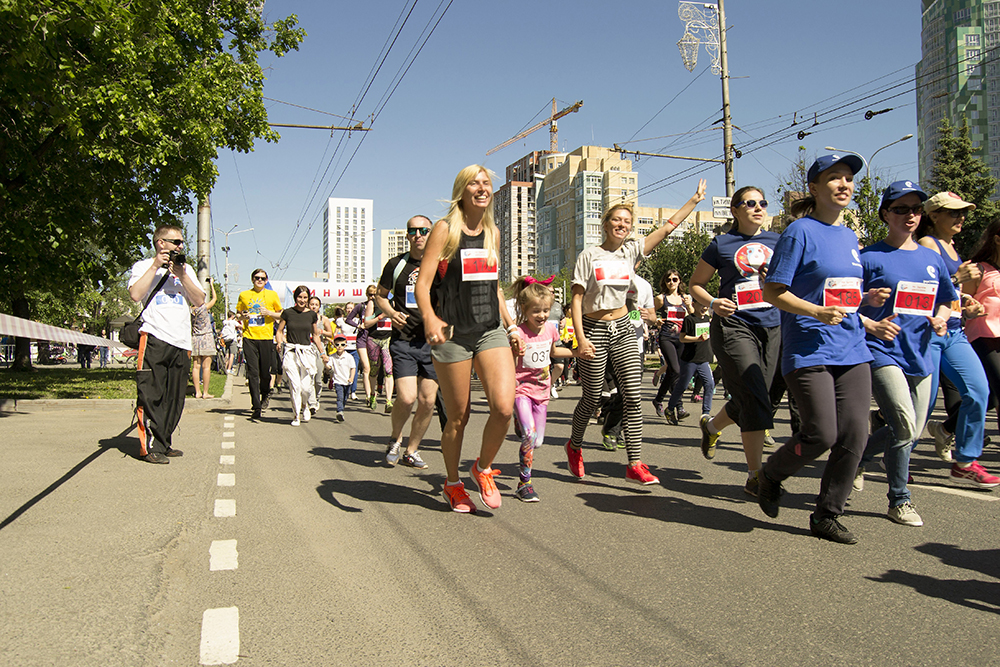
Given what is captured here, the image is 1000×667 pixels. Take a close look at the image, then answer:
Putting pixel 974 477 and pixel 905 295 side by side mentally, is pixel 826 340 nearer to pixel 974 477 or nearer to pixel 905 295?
pixel 905 295

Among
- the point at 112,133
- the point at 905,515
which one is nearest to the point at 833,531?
the point at 905,515

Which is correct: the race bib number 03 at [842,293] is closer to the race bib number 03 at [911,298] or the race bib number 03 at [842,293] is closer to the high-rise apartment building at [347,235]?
the race bib number 03 at [911,298]

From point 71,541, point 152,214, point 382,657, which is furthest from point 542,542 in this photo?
point 152,214

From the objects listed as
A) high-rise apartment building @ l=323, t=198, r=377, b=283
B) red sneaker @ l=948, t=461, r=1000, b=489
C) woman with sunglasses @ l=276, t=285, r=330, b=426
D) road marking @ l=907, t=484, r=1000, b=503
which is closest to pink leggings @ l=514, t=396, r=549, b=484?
road marking @ l=907, t=484, r=1000, b=503

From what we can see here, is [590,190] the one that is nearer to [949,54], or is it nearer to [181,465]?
[949,54]

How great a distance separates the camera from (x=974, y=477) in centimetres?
590

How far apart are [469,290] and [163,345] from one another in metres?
3.70

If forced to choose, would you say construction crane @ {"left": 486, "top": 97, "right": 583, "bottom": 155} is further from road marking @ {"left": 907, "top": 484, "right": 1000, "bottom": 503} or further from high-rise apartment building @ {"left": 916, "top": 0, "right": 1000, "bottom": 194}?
road marking @ {"left": 907, "top": 484, "right": 1000, "bottom": 503}

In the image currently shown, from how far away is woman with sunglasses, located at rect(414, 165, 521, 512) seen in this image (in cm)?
482

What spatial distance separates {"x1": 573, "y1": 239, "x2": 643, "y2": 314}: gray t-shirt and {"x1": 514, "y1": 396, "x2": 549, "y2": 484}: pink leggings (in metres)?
0.86

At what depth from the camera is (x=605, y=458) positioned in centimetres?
757

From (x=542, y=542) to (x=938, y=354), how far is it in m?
2.84

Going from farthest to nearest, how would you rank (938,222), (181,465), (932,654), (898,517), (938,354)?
(181,465), (938,222), (938,354), (898,517), (932,654)

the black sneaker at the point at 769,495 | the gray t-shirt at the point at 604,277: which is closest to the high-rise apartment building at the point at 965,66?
the gray t-shirt at the point at 604,277
